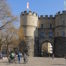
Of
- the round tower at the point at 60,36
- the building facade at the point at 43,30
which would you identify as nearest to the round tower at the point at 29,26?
the building facade at the point at 43,30

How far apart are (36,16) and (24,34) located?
8.73 meters

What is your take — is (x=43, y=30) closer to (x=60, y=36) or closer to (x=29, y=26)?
(x=29, y=26)

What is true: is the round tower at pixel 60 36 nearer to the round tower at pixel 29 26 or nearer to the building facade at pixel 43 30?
the building facade at pixel 43 30

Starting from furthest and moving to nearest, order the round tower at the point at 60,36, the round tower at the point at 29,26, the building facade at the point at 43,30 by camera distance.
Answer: the round tower at the point at 29,26
the building facade at the point at 43,30
the round tower at the point at 60,36

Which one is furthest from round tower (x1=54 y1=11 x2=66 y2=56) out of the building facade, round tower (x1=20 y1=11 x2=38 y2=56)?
round tower (x1=20 y1=11 x2=38 y2=56)

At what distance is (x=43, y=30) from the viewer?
83562 millimetres

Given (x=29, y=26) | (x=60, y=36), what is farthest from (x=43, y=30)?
(x=60, y=36)

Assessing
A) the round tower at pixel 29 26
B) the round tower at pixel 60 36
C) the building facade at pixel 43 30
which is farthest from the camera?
the round tower at pixel 29 26

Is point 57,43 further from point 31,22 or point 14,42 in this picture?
point 14,42

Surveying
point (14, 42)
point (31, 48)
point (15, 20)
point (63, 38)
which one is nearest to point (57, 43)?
point (63, 38)

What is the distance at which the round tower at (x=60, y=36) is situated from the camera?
75.1 m

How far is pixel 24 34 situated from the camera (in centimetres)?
7694

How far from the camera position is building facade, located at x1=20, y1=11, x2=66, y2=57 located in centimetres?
7575

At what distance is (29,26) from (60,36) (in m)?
10.4
